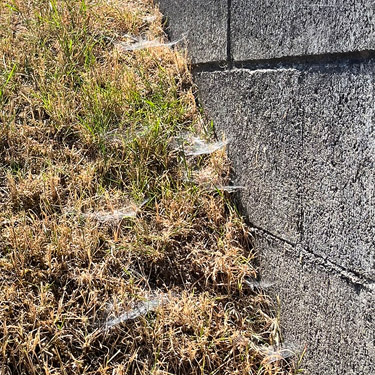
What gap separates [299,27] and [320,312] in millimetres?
1051

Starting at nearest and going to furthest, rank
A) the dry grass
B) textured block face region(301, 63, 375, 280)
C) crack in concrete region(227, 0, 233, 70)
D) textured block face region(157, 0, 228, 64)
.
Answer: textured block face region(301, 63, 375, 280) < the dry grass < crack in concrete region(227, 0, 233, 70) < textured block face region(157, 0, 228, 64)

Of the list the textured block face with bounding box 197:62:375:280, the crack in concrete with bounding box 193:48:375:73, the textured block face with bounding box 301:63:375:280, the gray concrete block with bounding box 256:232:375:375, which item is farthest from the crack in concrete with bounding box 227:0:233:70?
the gray concrete block with bounding box 256:232:375:375

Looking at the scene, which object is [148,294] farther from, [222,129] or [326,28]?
[326,28]

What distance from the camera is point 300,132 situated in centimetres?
191

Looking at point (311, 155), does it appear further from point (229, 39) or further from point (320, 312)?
point (229, 39)

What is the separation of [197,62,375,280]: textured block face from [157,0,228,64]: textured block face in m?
0.31

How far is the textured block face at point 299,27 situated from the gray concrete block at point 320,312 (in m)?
0.76

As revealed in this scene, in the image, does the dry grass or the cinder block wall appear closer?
the cinder block wall

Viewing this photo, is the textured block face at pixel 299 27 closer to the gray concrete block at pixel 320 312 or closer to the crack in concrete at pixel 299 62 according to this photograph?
the crack in concrete at pixel 299 62

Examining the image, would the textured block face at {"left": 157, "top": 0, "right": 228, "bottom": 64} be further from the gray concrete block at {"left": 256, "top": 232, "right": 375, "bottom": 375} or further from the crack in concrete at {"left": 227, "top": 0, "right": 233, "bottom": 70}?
the gray concrete block at {"left": 256, "top": 232, "right": 375, "bottom": 375}

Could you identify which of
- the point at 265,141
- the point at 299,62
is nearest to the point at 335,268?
the point at 265,141

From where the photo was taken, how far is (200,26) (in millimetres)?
2908

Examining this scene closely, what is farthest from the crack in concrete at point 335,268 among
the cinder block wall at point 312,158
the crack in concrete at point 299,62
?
the crack in concrete at point 299,62

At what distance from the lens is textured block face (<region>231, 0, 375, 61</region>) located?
5.18ft
